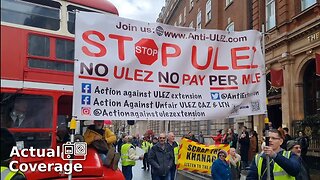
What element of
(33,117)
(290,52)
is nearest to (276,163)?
(33,117)

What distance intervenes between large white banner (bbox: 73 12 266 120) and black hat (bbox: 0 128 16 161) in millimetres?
1746

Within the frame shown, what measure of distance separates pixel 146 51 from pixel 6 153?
2621 millimetres

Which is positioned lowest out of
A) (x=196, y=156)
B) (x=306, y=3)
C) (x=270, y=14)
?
(x=196, y=156)

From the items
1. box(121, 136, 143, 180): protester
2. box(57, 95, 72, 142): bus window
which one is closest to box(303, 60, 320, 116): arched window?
box(121, 136, 143, 180): protester

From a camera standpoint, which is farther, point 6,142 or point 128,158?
point 128,158

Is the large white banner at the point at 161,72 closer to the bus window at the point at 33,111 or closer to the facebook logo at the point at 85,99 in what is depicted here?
the facebook logo at the point at 85,99

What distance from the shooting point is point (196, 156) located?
39.9 feet

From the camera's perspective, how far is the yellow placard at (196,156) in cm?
1173

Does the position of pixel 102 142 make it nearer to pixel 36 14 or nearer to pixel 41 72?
pixel 41 72

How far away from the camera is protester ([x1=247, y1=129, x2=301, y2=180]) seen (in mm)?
4305

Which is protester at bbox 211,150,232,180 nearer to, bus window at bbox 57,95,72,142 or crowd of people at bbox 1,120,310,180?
crowd of people at bbox 1,120,310,180

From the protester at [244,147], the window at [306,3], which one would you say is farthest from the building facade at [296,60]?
the protester at [244,147]

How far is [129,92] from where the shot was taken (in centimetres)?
461

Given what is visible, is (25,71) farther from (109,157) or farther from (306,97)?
(306,97)
